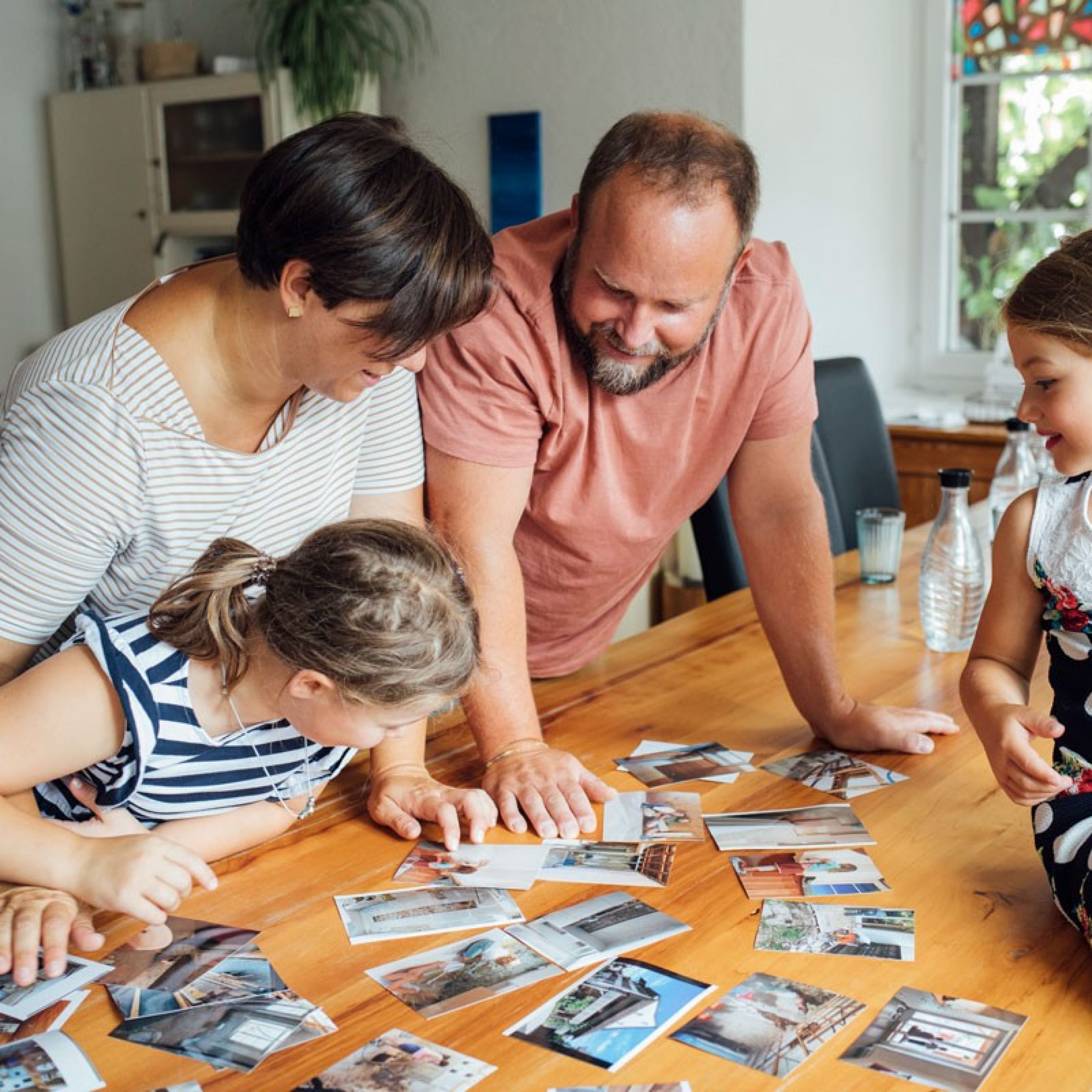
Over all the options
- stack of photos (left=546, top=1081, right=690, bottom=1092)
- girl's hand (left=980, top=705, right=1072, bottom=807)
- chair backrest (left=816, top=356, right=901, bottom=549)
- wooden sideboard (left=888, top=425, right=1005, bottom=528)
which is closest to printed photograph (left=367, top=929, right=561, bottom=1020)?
stack of photos (left=546, top=1081, right=690, bottom=1092)

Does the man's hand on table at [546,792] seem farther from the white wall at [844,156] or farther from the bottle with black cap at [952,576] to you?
the white wall at [844,156]

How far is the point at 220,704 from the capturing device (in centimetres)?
131

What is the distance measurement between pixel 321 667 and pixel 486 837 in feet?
0.84

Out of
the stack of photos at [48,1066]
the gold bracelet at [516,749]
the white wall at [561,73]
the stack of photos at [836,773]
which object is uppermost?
the white wall at [561,73]

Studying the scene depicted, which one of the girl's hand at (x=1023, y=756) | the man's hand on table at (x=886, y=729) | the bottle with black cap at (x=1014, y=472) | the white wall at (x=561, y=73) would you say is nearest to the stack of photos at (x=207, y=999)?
the girl's hand at (x=1023, y=756)

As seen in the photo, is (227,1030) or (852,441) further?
(852,441)

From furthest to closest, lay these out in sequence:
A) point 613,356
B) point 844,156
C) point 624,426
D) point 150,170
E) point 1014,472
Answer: point 150,170 < point 844,156 < point 1014,472 < point 624,426 < point 613,356

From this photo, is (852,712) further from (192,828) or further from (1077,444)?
(192,828)

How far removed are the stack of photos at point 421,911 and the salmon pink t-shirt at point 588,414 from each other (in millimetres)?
539

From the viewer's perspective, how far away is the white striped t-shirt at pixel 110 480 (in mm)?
1252

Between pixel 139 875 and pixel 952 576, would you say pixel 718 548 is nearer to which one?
pixel 952 576

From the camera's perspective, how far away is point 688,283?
1467mm

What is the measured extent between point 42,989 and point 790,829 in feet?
2.29

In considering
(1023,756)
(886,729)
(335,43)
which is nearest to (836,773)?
(886,729)
